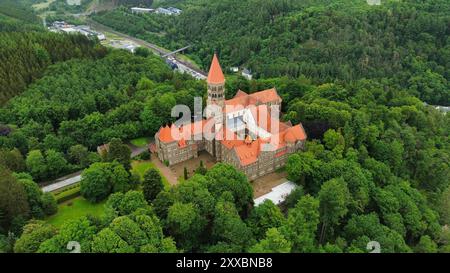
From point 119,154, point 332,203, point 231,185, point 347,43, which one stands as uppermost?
point 347,43

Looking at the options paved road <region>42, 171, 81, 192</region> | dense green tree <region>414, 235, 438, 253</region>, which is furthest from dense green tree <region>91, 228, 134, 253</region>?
dense green tree <region>414, 235, 438, 253</region>

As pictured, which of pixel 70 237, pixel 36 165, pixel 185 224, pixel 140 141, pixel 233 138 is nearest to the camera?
pixel 70 237

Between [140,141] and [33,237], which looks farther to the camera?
[140,141]

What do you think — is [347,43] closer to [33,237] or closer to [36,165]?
[36,165]

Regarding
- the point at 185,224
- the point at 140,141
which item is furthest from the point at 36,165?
the point at 185,224

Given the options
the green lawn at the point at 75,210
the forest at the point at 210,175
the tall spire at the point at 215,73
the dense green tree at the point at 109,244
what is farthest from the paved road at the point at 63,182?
the tall spire at the point at 215,73

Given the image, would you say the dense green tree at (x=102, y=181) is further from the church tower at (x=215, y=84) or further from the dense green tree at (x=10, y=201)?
the church tower at (x=215, y=84)

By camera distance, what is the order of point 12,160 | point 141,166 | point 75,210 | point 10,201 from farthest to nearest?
point 141,166, point 12,160, point 75,210, point 10,201

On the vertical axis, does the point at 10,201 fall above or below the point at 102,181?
above
